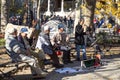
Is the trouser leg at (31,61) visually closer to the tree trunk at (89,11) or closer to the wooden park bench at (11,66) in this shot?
the wooden park bench at (11,66)

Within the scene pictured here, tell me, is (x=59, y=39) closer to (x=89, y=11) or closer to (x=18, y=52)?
(x=18, y=52)

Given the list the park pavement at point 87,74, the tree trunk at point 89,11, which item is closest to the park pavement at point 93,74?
the park pavement at point 87,74

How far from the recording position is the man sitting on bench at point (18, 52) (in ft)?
40.0

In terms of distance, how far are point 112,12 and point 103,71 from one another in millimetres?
11986

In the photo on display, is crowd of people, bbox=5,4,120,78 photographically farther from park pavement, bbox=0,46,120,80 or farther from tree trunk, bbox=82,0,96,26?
tree trunk, bbox=82,0,96,26

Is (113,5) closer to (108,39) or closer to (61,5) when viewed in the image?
(108,39)

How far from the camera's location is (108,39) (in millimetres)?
23578

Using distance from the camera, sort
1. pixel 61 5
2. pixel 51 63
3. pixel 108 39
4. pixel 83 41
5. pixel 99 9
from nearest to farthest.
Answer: pixel 51 63 → pixel 83 41 → pixel 108 39 → pixel 99 9 → pixel 61 5

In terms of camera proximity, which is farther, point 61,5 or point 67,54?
point 61,5

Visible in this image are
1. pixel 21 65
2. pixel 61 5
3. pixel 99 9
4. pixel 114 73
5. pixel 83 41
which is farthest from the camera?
pixel 61 5

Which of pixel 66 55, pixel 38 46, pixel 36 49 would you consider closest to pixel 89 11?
pixel 66 55

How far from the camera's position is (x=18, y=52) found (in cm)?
1223

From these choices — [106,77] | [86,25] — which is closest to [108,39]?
[86,25]

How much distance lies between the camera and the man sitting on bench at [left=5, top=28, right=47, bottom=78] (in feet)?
40.0
